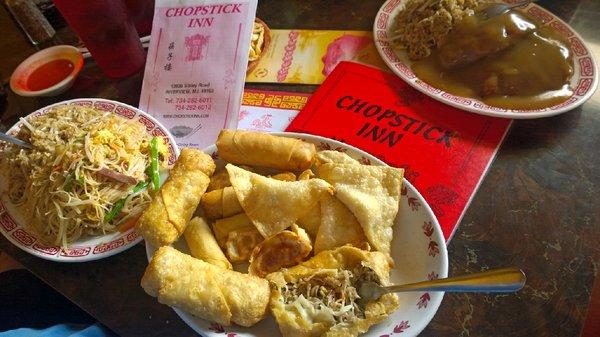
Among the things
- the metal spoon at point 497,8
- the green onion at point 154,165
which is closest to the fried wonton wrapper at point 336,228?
the green onion at point 154,165

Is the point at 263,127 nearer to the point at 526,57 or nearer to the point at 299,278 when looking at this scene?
the point at 299,278

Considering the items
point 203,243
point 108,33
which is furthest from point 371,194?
point 108,33

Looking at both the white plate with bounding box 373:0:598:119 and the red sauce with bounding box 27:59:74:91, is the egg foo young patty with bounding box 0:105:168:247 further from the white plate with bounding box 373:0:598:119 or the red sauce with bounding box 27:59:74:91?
the white plate with bounding box 373:0:598:119

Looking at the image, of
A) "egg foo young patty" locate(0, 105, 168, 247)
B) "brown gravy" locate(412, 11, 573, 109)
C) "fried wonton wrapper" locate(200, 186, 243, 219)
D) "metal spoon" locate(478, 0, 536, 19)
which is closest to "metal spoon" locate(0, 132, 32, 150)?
"egg foo young patty" locate(0, 105, 168, 247)

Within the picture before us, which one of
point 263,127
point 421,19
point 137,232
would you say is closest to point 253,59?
point 263,127

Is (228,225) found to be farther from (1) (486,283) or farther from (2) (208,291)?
(1) (486,283)

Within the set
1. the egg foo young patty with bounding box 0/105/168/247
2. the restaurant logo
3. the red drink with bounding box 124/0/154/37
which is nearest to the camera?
the egg foo young patty with bounding box 0/105/168/247
